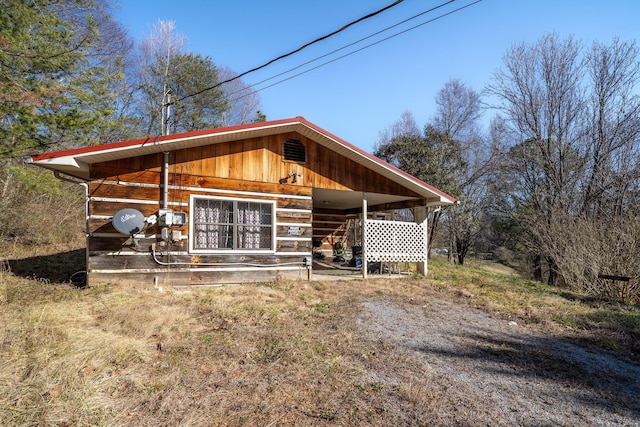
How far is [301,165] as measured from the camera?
9.10m

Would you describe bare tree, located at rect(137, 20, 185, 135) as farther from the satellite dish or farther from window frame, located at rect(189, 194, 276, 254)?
the satellite dish

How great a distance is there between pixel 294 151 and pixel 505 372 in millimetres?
6739

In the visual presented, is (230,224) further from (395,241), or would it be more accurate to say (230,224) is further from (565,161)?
(565,161)

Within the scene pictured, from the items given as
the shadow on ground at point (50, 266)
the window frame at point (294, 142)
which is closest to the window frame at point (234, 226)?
the window frame at point (294, 142)

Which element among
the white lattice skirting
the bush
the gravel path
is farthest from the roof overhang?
the gravel path

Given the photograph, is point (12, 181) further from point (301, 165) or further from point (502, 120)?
point (502, 120)

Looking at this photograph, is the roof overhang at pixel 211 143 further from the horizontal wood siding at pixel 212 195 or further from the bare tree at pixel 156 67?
the bare tree at pixel 156 67

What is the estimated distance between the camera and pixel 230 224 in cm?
815

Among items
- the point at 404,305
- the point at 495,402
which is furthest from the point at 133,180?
the point at 495,402

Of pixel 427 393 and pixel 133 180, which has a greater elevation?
pixel 133 180

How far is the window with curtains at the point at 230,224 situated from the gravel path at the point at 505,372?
3398mm

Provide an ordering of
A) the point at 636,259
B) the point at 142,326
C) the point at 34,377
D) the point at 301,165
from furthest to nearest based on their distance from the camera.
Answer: the point at 636,259
the point at 301,165
the point at 142,326
the point at 34,377

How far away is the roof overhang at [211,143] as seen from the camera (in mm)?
6344

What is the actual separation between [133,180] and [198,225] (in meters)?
1.60
